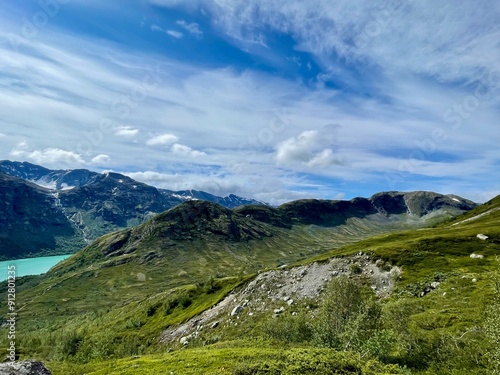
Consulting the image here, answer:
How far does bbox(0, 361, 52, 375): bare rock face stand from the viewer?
88.6 feet

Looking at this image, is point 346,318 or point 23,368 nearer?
point 23,368

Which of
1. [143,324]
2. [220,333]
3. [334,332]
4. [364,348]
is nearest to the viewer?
[364,348]

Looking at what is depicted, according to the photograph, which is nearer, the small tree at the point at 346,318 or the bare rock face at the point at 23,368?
the bare rock face at the point at 23,368

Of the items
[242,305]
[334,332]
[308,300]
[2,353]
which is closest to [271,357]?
[334,332]

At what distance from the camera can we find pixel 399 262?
91125mm

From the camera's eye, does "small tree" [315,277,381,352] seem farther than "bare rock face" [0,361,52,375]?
Yes

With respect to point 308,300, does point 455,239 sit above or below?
above

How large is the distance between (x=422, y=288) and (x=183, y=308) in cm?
10519

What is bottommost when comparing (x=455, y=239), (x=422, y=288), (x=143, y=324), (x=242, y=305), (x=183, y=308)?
(x=143, y=324)

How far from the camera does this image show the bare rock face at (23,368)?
27.0 meters

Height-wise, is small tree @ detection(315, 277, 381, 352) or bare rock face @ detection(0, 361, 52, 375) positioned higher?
bare rock face @ detection(0, 361, 52, 375)

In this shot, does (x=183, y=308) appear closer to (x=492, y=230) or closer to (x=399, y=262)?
(x=399, y=262)

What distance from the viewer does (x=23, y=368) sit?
2777 cm

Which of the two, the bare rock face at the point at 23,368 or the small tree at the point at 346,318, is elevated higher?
the bare rock face at the point at 23,368
